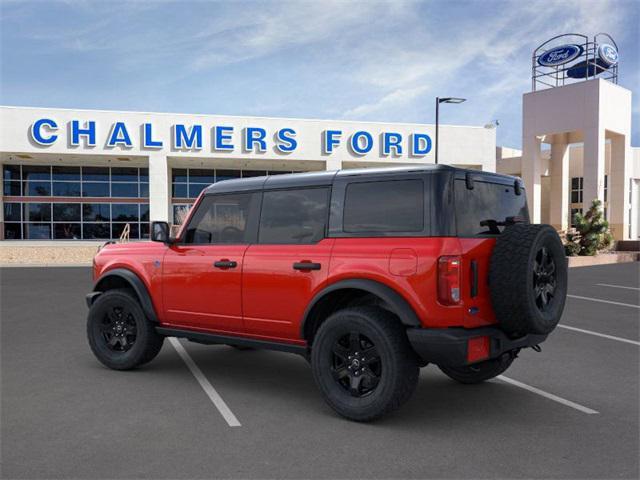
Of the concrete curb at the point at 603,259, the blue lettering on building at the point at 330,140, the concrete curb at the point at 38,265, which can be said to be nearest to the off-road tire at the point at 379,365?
the concrete curb at the point at 603,259

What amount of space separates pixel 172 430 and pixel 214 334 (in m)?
1.35

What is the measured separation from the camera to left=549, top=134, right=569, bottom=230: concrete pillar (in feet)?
115

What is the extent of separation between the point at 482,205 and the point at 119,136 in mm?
29387

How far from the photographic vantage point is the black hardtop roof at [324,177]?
4.61m

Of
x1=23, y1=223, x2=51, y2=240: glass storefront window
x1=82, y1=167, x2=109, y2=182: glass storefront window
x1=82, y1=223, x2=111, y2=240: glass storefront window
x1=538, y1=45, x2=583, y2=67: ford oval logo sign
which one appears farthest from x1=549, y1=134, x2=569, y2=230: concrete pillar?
x1=23, y1=223, x2=51, y2=240: glass storefront window

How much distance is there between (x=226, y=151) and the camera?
1270 inches

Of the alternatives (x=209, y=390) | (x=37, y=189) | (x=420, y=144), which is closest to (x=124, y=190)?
(x=37, y=189)

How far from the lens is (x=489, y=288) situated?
Answer: 4.47 meters

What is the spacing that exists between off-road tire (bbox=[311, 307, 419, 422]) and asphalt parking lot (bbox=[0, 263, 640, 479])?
0.56 ft

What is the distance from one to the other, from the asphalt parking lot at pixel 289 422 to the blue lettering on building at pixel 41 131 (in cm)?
2600

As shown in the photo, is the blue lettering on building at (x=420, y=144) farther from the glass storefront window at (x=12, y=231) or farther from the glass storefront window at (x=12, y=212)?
the glass storefront window at (x=12, y=231)

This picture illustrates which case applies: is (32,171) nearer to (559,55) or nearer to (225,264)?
(559,55)

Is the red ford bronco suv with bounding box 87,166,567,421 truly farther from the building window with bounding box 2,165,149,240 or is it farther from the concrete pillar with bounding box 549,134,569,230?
the concrete pillar with bounding box 549,134,569,230

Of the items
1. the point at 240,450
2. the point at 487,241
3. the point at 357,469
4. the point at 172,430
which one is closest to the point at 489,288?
the point at 487,241
